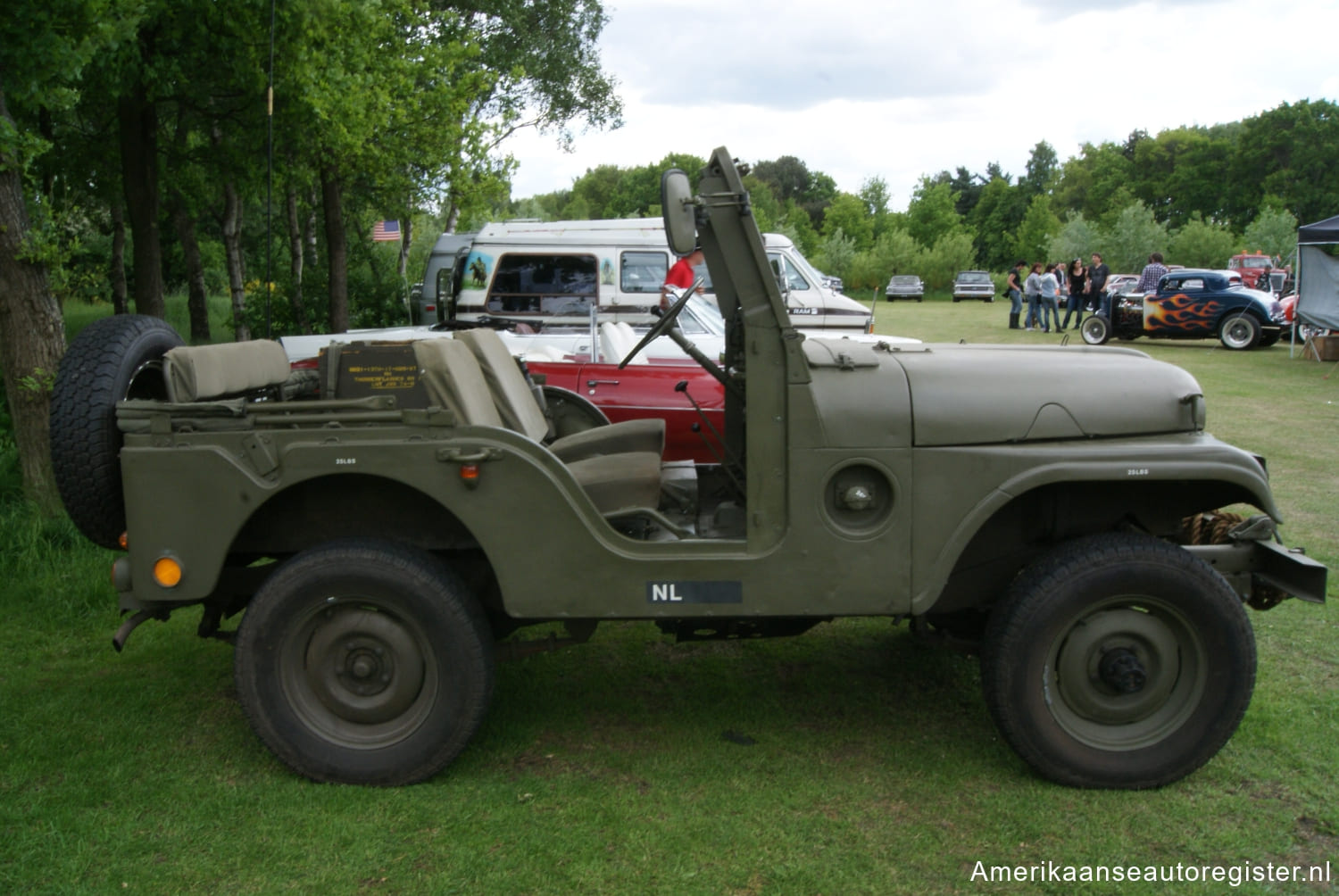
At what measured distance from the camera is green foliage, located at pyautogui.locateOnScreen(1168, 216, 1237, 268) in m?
48.3

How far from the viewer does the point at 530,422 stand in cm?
476

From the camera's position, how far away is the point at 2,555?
6223mm

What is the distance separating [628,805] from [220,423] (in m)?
1.93

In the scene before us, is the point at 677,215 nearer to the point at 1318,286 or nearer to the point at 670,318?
the point at 670,318

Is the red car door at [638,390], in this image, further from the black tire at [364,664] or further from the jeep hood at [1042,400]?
the black tire at [364,664]

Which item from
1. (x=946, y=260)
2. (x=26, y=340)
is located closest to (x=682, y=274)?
(x=26, y=340)

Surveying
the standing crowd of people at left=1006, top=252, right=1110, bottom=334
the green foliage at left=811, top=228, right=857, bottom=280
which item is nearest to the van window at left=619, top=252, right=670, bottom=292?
the standing crowd of people at left=1006, top=252, right=1110, bottom=334

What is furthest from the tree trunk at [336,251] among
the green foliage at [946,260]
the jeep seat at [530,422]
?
the green foliage at [946,260]

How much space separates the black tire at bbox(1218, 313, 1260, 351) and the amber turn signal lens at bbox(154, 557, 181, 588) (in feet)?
69.1

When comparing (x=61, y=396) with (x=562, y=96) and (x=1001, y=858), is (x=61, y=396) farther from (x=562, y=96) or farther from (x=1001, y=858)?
(x=562, y=96)

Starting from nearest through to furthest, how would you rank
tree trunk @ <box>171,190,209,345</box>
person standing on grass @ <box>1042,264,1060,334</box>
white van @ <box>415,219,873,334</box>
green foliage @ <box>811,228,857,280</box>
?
white van @ <box>415,219,873,334</box>
tree trunk @ <box>171,190,209,345</box>
person standing on grass @ <box>1042,264,1060,334</box>
green foliage @ <box>811,228,857,280</box>

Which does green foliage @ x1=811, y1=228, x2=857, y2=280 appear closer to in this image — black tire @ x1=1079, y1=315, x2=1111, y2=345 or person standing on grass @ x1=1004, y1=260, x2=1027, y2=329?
person standing on grass @ x1=1004, y1=260, x2=1027, y2=329

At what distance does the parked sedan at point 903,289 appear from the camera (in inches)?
1852

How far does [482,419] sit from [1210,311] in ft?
66.1
